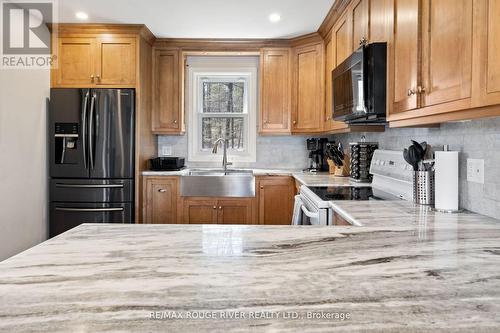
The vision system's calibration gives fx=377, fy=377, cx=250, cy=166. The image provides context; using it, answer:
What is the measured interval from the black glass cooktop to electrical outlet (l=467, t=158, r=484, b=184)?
63 cm

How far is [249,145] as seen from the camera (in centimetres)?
450

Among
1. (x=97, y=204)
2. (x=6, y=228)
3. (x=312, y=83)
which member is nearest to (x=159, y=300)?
(x=6, y=228)

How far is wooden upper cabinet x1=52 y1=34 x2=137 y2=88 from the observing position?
12.3 feet

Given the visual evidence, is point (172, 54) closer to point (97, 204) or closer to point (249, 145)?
point (249, 145)

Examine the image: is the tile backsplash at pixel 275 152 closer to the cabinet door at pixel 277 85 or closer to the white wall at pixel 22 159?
the cabinet door at pixel 277 85

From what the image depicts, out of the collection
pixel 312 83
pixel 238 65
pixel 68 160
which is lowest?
pixel 68 160

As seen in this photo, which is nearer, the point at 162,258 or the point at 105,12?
the point at 162,258

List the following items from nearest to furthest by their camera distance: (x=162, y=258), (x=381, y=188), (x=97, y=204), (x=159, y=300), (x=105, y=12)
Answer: (x=159, y=300)
(x=162, y=258)
(x=381, y=188)
(x=105, y=12)
(x=97, y=204)

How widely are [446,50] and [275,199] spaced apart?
8.67 ft

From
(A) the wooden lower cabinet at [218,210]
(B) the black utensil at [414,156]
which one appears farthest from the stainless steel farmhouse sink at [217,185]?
(B) the black utensil at [414,156]

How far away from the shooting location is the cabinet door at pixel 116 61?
3730 mm

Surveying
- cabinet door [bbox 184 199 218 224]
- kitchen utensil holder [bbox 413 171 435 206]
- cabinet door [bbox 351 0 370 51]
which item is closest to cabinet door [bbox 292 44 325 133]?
cabinet door [bbox 351 0 370 51]

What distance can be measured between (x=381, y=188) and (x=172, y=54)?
270 cm

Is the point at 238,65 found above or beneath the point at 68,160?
above
